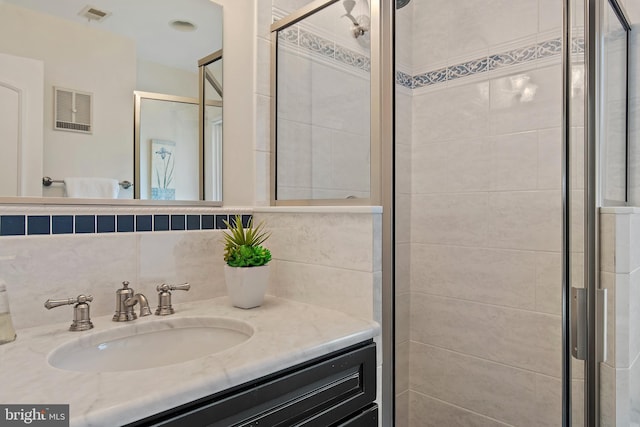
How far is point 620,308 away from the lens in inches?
35.9

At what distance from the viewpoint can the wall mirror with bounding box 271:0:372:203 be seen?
1211 millimetres

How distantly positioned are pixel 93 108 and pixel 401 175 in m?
1.30

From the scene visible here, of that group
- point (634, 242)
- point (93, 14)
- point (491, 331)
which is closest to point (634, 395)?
point (634, 242)

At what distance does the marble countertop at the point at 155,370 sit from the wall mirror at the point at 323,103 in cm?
41

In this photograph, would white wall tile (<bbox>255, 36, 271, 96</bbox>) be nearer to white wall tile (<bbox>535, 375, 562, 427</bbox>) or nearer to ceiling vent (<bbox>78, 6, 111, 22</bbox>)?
ceiling vent (<bbox>78, 6, 111, 22</bbox>)

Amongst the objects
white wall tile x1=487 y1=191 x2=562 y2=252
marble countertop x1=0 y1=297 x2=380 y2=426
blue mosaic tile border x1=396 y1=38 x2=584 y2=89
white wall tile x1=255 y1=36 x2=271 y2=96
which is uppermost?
blue mosaic tile border x1=396 y1=38 x2=584 y2=89

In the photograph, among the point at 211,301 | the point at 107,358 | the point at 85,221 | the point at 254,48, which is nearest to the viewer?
the point at 107,358

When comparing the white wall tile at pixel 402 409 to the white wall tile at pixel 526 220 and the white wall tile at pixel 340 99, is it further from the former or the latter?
the white wall tile at pixel 340 99

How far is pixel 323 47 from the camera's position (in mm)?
1352

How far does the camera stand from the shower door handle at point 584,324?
2.80 feet

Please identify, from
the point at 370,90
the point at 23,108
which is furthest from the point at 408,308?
the point at 23,108

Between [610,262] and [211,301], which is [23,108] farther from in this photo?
[610,262]

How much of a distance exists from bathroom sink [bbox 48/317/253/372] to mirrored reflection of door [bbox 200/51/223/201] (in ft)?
1.64

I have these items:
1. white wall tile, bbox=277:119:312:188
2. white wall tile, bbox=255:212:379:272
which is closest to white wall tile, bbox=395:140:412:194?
white wall tile, bbox=277:119:312:188
